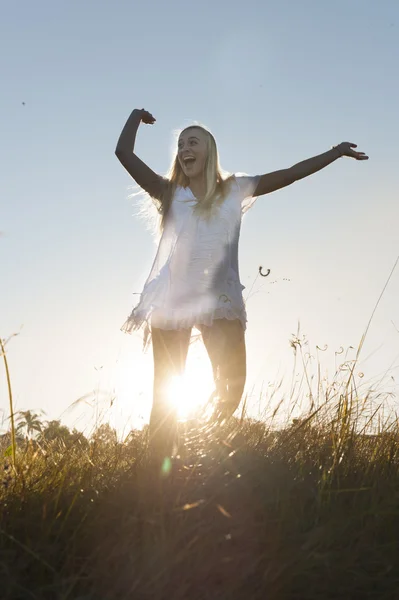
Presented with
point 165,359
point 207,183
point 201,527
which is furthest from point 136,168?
point 201,527

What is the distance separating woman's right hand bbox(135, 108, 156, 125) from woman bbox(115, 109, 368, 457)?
24 centimetres

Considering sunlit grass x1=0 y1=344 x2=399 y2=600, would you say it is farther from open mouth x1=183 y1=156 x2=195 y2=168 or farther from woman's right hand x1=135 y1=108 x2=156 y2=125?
woman's right hand x1=135 y1=108 x2=156 y2=125

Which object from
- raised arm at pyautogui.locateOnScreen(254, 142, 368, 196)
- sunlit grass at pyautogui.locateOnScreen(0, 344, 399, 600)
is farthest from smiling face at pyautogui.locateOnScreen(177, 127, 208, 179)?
sunlit grass at pyautogui.locateOnScreen(0, 344, 399, 600)

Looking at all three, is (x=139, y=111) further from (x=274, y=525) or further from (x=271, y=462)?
(x=274, y=525)

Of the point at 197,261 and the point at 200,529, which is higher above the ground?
the point at 197,261

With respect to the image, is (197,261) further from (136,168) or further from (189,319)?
(136,168)

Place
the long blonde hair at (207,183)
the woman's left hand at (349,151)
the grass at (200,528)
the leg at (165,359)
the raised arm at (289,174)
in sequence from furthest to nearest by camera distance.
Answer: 1. the woman's left hand at (349,151)
2. the raised arm at (289,174)
3. the long blonde hair at (207,183)
4. the leg at (165,359)
5. the grass at (200,528)

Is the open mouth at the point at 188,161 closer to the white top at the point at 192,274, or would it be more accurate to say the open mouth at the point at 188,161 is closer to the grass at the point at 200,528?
the white top at the point at 192,274

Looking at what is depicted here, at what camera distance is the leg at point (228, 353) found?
11.8 ft

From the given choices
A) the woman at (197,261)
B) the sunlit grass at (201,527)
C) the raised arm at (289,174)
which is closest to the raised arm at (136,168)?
the woman at (197,261)

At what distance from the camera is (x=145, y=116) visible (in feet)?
13.9

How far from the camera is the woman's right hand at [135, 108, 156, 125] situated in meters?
4.24

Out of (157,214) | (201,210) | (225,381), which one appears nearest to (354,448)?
(225,381)

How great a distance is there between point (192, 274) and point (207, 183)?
0.59m
